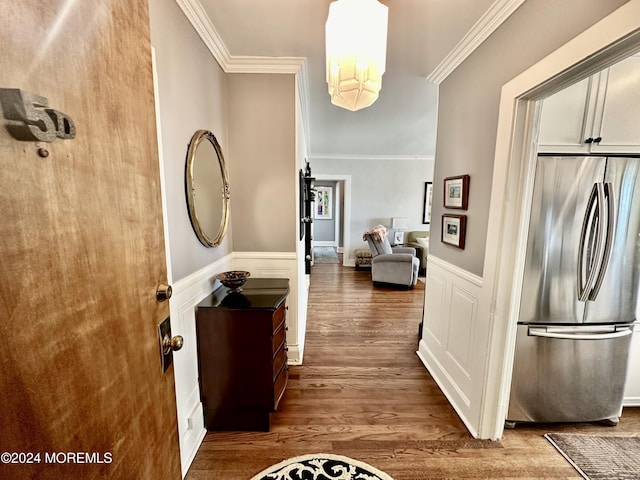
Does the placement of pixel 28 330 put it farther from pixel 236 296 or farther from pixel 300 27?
pixel 300 27

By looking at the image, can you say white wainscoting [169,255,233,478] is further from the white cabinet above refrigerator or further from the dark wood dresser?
the white cabinet above refrigerator

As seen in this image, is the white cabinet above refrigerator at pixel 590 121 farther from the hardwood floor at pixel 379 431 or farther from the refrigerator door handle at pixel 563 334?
the hardwood floor at pixel 379 431

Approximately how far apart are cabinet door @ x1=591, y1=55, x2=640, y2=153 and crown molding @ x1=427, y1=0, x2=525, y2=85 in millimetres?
695

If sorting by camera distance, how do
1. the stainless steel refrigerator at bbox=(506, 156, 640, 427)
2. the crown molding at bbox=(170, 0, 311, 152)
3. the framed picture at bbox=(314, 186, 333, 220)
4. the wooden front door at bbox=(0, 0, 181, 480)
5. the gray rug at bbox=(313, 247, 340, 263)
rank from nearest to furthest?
1. the wooden front door at bbox=(0, 0, 181, 480)
2. the stainless steel refrigerator at bbox=(506, 156, 640, 427)
3. the crown molding at bbox=(170, 0, 311, 152)
4. the gray rug at bbox=(313, 247, 340, 263)
5. the framed picture at bbox=(314, 186, 333, 220)

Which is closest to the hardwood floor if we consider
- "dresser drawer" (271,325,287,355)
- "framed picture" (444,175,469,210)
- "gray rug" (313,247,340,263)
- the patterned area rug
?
the patterned area rug

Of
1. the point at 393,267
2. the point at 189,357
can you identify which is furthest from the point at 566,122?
the point at 393,267

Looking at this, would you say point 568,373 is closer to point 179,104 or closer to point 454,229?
point 454,229

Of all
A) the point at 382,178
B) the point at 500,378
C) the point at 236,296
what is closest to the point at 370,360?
the point at 500,378

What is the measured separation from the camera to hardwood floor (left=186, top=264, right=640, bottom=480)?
1498 mm

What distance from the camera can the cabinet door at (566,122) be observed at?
4.90 feet

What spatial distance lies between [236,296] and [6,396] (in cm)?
140

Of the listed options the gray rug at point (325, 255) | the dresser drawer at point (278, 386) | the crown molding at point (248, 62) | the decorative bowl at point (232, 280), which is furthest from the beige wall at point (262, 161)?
the gray rug at point (325, 255)

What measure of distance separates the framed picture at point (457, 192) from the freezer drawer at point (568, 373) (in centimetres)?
89

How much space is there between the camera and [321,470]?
1458 millimetres
